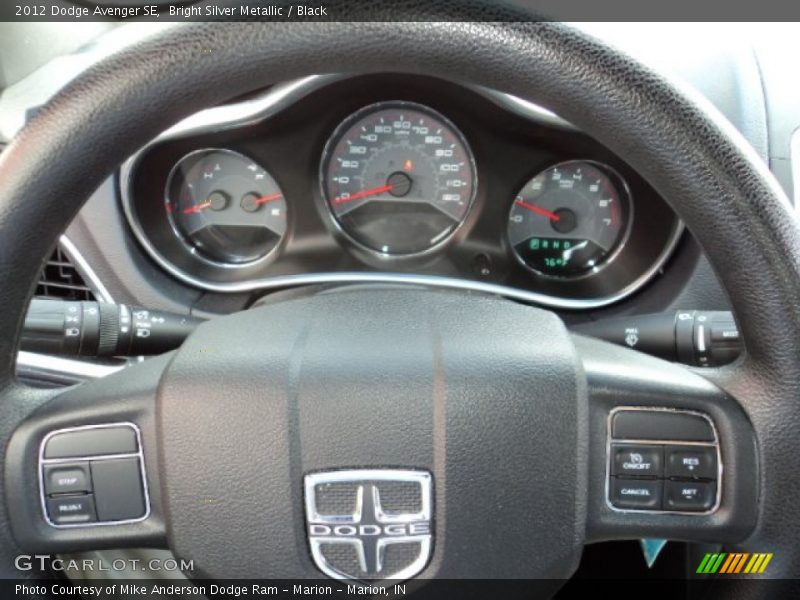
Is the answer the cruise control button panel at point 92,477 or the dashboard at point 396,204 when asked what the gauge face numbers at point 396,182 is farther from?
the cruise control button panel at point 92,477

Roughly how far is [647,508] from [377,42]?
1.65ft

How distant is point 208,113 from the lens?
78.4 inches

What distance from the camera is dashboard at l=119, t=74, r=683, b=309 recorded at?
2.11m

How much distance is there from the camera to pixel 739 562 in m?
0.96

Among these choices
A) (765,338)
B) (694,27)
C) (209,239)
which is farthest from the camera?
(209,239)

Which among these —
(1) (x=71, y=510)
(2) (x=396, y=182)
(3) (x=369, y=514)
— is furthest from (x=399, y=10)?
(2) (x=396, y=182)

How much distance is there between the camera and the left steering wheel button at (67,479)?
94cm

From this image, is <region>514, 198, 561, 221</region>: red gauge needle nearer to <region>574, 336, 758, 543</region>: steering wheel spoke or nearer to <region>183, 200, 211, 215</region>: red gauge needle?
<region>183, 200, 211, 215</region>: red gauge needle

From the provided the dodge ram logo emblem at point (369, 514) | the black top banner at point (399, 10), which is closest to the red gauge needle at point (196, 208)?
the black top banner at point (399, 10)

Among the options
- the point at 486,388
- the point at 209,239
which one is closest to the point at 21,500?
the point at 486,388

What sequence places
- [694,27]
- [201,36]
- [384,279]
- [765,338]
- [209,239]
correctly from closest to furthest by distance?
[201,36] < [765,338] < [694,27] < [384,279] < [209,239]

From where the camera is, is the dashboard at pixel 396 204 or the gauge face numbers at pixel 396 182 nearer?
the dashboard at pixel 396 204

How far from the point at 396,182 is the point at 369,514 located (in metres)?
1.44

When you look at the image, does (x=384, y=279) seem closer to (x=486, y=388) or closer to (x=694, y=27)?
(x=694, y=27)
